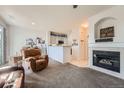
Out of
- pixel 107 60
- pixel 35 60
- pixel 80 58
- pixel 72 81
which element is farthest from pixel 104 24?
pixel 80 58

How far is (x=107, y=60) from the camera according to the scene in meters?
4.65

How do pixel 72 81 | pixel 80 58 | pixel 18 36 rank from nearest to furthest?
pixel 72 81, pixel 80 58, pixel 18 36

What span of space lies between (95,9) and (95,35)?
115 cm

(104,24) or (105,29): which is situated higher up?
(104,24)

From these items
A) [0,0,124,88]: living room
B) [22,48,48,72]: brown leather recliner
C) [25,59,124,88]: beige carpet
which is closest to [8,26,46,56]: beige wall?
[0,0,124,88]: living room

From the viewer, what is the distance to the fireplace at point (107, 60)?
13.7 feet

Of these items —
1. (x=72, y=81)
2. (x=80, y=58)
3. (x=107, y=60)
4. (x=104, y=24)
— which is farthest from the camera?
(x=80, y=58)

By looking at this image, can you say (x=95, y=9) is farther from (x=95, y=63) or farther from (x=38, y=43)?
(x=38, y=43)

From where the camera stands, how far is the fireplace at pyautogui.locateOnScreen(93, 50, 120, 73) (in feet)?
13.7

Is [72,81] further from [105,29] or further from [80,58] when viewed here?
[80,58]

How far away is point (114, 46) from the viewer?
427cm

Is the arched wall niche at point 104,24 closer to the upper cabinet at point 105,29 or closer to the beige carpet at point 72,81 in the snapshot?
the upper cabinet at point 105,29

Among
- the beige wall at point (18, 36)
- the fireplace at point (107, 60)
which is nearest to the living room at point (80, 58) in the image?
the fireplace at point (107, 60)

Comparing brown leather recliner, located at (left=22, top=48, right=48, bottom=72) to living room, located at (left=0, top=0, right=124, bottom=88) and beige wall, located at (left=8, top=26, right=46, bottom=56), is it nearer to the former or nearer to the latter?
living room, located at (left=0, top=0, right=124, bottom=88)
